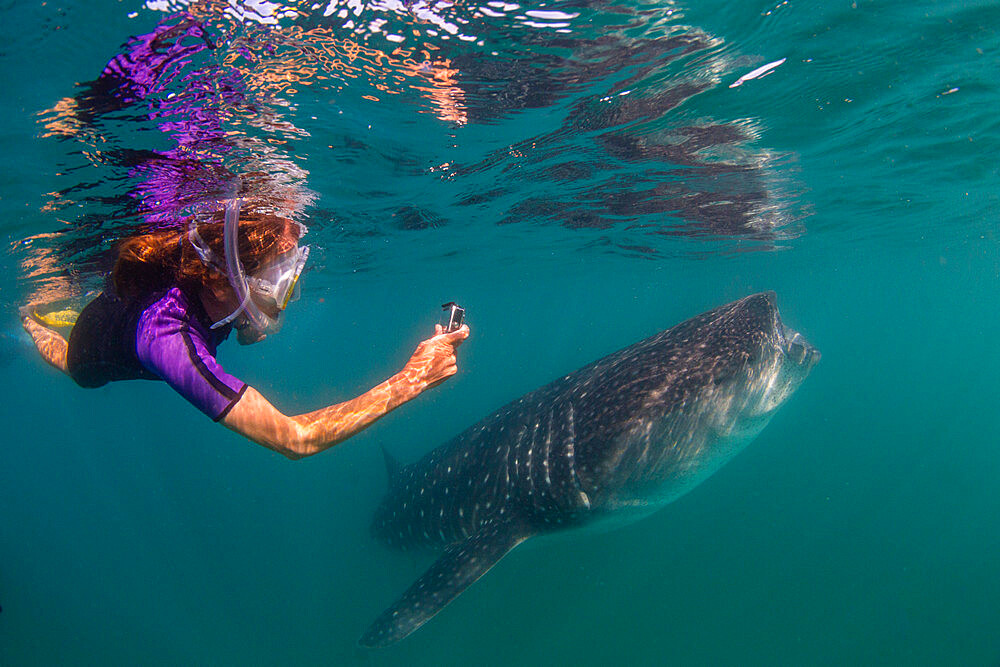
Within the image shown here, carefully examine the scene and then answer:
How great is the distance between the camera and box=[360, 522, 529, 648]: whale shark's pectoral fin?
4.66 m

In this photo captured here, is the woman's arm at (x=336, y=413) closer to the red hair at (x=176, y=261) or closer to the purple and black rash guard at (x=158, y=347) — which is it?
the purple and black rash guard at (x=158, y=347)

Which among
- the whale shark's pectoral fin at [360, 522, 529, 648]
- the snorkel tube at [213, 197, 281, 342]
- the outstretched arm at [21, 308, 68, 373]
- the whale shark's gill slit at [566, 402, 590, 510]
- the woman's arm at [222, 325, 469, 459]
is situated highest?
the snorkel tube at [213, 197, 281, 342]

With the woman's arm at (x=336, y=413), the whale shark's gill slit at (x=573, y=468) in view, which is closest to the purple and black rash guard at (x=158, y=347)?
the woman's arm at (x=336, y=413)

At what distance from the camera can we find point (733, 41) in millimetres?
6121

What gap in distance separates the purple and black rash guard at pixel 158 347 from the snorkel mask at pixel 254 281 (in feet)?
0.70

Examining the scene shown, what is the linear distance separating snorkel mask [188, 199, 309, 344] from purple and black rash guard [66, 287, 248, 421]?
213mm

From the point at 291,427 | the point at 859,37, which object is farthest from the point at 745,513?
the point at 291,427

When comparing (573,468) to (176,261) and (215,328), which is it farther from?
(176,261)

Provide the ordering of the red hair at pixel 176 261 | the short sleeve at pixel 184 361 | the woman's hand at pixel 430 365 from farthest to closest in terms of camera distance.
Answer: the red hair at pixel 176 261
the woman's hand at pixel 430 365
the short sleeve at pixel 184 361

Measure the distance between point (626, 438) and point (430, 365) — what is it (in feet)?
9.74

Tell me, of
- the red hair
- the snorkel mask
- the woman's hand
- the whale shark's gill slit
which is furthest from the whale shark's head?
the red hair

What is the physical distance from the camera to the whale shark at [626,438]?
16.6 ft

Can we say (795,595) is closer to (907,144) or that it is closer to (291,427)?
(907,144)

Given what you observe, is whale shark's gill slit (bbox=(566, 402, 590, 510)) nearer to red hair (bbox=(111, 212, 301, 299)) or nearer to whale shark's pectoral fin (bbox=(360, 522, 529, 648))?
whale shark's pectoral fin (bbox=(360, 522, 529, 648))
